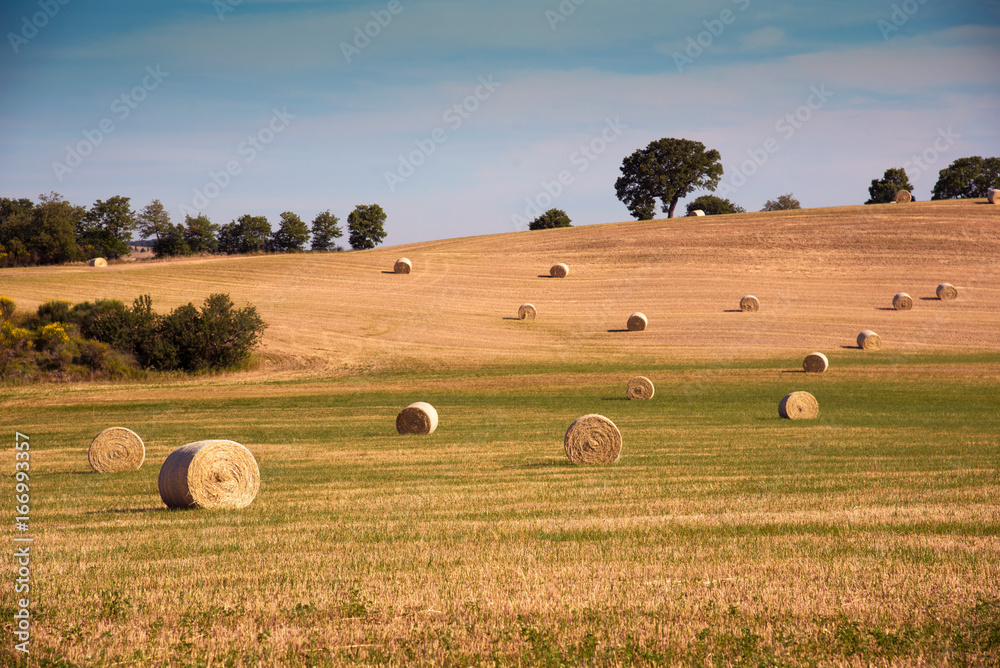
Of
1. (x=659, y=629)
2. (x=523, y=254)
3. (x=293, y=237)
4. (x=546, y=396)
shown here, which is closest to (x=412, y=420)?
(x=546, y=396)

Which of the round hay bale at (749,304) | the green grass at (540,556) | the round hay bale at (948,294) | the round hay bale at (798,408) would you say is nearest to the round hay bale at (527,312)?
the round hay bale at (749,304)

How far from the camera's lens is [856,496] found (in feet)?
41.2

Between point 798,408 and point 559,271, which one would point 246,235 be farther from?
point 798,408

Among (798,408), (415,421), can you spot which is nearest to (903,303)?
(798,408)

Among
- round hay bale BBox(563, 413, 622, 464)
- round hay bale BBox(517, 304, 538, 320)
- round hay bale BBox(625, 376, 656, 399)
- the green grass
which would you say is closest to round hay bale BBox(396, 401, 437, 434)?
the green grass

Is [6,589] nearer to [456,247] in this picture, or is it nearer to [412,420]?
[412,420]

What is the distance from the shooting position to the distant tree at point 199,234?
107m

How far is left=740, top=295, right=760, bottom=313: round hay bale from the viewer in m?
53.6

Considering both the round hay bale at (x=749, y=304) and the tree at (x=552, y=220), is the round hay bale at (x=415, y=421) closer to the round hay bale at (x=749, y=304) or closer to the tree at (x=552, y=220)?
the round hay bale at (x=749, y=304)

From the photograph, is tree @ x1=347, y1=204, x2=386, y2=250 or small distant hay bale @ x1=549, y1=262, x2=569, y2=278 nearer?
small distant hay bale @ x1=549, y1=262, x2=569, y2=278

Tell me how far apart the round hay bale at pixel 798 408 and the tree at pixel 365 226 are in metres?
84.6

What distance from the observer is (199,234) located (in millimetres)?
107125

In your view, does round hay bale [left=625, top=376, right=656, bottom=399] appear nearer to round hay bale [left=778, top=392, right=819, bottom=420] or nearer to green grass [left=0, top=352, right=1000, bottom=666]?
round hay bale [left=778, top=392, right=819, bottom=420]

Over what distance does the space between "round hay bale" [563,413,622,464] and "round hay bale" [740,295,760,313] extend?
38191mm
